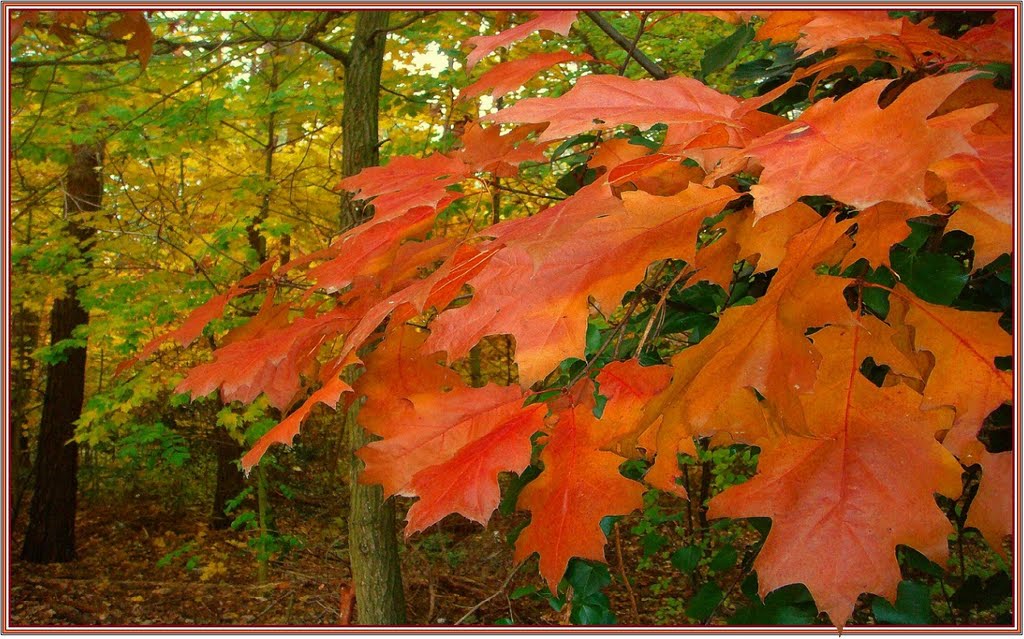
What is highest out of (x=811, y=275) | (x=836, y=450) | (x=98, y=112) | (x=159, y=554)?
(x=98, y=112)

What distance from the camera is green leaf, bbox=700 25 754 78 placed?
1.27 metres

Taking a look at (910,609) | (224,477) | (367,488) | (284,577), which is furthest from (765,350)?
(224,477)

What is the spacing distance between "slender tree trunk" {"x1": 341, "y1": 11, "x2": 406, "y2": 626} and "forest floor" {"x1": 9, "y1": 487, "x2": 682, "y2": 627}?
0.75m

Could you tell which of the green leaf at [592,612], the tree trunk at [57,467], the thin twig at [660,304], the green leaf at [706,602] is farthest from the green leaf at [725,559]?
the tree trunk at [57,467]

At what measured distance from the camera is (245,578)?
5.23 m

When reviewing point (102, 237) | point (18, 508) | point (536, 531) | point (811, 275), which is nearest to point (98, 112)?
point (102, 237)

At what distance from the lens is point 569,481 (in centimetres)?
80

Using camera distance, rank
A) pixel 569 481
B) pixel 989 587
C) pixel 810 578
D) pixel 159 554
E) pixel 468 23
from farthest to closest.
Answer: pixel 159 554, pixel 468 23, pixel 989 587, pixel 569 481, pixel 810 578

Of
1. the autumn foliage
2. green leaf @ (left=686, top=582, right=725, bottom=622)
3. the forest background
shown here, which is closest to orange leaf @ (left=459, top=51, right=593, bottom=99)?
the forest background

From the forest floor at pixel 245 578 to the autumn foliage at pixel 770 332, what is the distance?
289 centimetres

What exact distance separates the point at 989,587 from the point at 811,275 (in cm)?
90

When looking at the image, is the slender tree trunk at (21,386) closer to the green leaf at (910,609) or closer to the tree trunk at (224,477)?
the tree trunk at (224,477)

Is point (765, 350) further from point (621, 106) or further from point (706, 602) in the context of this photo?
point (706, 602)

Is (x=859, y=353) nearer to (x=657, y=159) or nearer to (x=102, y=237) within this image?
(x=657, y=159)
